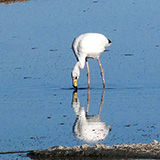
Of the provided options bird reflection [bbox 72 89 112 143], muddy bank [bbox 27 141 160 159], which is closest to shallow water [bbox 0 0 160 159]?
bird reflection [bbox 72 89 112 143]

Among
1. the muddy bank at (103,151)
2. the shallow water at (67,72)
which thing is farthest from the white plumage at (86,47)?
the muddy bank at (103,151)

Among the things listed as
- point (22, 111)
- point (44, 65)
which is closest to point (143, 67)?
point (44, 65)

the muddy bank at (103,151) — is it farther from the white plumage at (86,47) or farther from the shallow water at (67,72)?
the white plumage at (86,47)

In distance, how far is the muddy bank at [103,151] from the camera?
8.48 m

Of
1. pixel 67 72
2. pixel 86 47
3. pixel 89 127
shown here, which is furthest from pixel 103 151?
pixel 67 72

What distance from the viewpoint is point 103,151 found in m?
8.62

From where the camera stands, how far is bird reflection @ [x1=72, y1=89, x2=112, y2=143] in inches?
379

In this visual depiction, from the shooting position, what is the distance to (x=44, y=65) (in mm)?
15641

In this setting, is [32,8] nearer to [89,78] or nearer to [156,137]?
[89,78]

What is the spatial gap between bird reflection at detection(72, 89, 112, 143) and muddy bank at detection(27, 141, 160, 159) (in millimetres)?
651

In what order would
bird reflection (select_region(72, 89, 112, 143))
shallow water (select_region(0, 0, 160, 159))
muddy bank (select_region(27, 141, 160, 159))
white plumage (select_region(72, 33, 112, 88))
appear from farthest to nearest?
white plumage (select_region(72, 33, 112, 88)), shallow water (select_region(0, 0, 160, 159)), bird reflection (select_region(72, 89, 112, 143)), muddy bank (select_region(27, 141, 160, 159))

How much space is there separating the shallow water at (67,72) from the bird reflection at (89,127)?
4.0 inches

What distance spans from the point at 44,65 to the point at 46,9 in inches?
306

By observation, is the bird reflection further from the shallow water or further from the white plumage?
the white plumage
